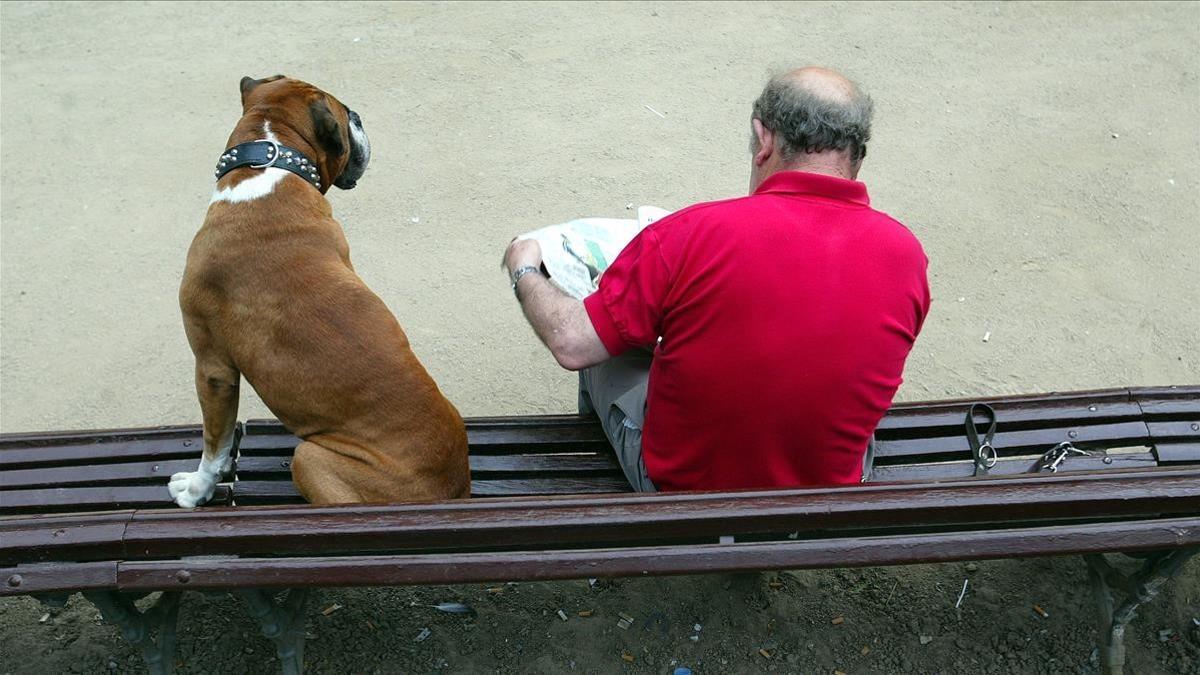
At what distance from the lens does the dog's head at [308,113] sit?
336cm

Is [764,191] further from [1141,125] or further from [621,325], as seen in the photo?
[1141,125]

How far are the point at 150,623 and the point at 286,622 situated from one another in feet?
1.16

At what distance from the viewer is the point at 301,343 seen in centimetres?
313

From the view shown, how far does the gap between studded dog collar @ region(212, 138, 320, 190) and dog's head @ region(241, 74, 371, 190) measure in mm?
103

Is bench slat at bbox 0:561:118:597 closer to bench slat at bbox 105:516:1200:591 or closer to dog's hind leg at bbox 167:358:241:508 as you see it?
bench slat at bbox 105:516:1200:591

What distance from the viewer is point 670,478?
303cm

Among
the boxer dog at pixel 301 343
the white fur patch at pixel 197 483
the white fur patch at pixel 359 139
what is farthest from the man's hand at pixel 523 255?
the white fur patch at pixel 197 483

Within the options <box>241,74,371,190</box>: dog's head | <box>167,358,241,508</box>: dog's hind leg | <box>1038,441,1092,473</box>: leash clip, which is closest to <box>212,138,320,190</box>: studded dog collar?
<box>241,74,371,190</box>: dog's head

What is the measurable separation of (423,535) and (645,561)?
510mm

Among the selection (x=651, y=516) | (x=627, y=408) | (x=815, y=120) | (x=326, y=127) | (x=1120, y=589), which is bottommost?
(x=1120, y=589)

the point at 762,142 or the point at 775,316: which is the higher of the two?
the point at 762,142

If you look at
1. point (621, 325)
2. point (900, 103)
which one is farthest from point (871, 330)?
point (900, 103)

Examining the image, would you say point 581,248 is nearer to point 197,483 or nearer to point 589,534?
point 589,534

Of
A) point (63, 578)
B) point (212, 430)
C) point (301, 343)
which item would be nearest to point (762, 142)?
point (301, 343)
